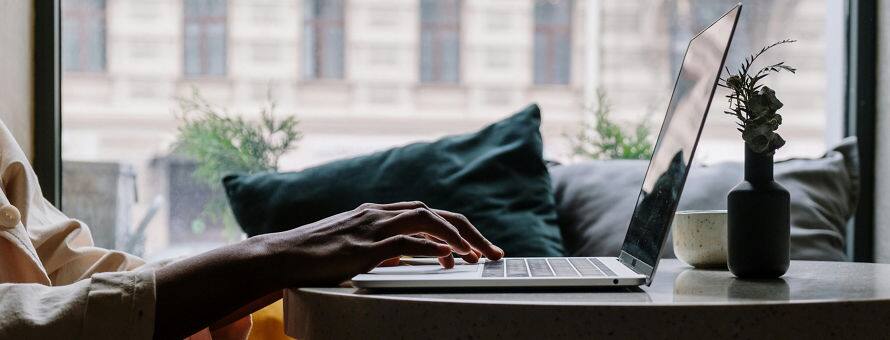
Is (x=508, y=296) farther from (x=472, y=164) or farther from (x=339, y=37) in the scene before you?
(x=339, y=37)

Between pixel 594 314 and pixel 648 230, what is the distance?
31 cm

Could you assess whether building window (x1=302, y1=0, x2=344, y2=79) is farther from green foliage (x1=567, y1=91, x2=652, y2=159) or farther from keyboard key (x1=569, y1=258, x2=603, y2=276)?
keyboard key (x1=569, y1=258, x2=603, y2=276)

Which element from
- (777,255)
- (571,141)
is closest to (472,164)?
(571,141)

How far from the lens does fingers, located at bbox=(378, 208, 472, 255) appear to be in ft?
3.40

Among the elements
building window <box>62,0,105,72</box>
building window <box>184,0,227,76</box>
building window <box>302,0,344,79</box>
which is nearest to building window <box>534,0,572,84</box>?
building window <box>302,0,344,79</box>

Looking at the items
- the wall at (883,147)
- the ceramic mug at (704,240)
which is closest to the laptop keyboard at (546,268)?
the ceramic mug at (704,240)

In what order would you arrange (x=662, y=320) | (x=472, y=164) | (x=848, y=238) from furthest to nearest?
(x=848, y=238)
(x=472, y=164)
(x=662, y=320)

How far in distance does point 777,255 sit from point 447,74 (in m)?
1.63

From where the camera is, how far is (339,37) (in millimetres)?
2564

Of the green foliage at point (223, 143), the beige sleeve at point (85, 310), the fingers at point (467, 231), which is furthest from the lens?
the green foliage at point (223, 143)

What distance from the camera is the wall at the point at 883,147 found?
229 cm

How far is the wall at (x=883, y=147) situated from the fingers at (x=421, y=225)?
1.60 meters

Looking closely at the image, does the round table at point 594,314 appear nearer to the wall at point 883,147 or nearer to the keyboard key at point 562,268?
the keyboard key at point 562,268

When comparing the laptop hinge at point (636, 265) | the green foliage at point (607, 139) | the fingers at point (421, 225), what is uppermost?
the green foliage at point (607, 139)
